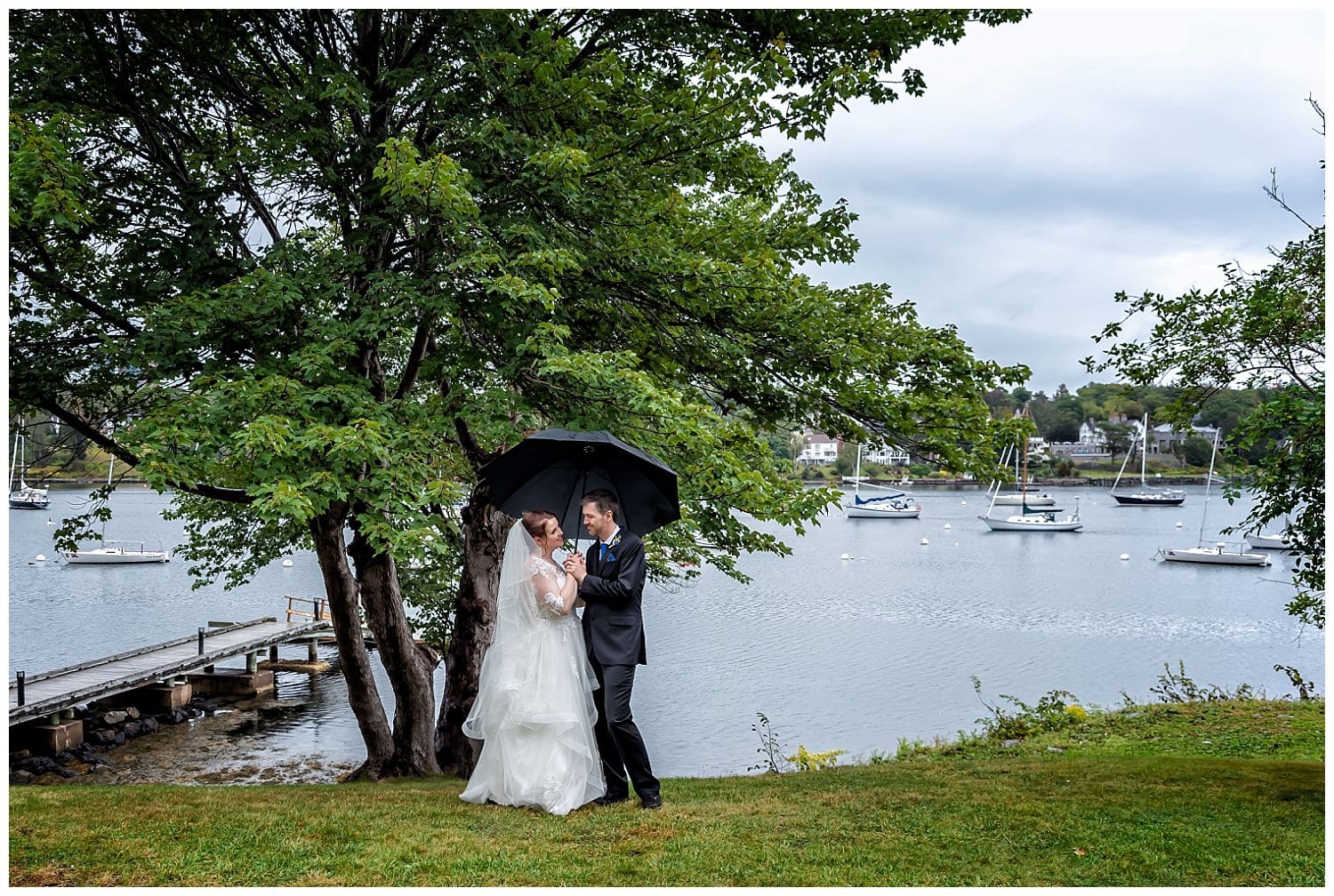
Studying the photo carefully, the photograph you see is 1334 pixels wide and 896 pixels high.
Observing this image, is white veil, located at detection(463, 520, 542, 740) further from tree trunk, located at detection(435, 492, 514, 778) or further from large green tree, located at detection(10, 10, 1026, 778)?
tree trunk, located at detection(435, 492, 514, 778)

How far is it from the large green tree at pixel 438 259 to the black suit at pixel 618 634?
1.52 metres

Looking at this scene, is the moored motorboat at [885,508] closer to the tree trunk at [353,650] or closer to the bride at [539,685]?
the tree trunk at [353,650]

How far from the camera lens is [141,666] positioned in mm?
24547

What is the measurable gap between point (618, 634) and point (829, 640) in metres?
28.6

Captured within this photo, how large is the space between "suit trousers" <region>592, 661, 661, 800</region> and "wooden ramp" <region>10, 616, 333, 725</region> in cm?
1753

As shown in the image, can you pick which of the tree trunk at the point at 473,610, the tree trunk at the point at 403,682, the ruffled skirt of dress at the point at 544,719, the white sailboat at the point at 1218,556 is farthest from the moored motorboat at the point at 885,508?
the ruffled skirt of dress at the point at 544,719

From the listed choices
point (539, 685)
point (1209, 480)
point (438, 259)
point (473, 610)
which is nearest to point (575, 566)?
point (539, 685)

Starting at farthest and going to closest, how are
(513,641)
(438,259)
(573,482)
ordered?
1. (438,259)
2. (573,482)
3. (513,641)

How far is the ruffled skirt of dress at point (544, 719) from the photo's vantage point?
21.9 feet

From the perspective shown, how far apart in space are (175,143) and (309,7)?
2046 mm

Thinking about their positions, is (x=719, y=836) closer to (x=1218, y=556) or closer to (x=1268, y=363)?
(x=1268, y=363)

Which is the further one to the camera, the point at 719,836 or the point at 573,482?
the point at 573,482

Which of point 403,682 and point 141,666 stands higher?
point 403,682

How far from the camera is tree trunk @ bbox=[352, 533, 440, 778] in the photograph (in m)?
12.7
